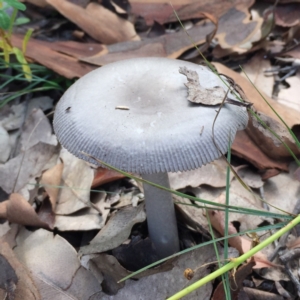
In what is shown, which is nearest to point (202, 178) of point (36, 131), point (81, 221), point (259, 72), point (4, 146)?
point (81, 221)

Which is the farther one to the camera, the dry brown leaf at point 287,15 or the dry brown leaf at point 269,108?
the dry brown leaf at point 287,15

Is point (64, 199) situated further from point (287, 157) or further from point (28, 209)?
point (287, 157)

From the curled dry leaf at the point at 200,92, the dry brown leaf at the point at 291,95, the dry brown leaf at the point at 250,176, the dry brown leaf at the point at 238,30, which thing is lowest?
the dry brown leaf at the point at 250,176

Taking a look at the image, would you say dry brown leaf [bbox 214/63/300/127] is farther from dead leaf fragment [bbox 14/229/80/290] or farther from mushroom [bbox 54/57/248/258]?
dead leaf fragment [bbox 14/229/80/290]

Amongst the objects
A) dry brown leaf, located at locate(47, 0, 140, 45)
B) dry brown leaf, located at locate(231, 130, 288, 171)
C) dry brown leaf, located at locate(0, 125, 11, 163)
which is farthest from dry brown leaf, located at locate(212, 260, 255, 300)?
dry brown leaf, located at locate(47, 0, 140, 45)

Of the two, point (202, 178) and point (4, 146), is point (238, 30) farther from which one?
point (4, 146)

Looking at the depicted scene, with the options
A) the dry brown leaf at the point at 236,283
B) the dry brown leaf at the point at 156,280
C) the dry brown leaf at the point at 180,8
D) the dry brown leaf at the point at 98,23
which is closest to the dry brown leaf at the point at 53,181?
the dry brown leaf at the point at 156,280

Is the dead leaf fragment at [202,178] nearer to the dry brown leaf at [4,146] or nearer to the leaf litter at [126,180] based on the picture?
the leaf litter at [126,180]
